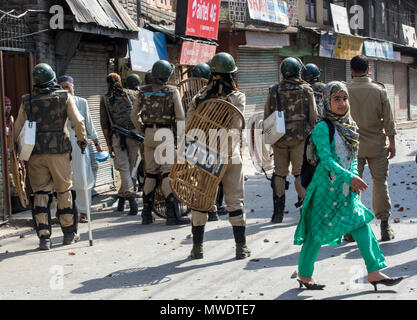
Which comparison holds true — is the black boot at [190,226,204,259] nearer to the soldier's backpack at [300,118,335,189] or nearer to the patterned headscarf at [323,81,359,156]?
the soldier's backpack at [300,118,335,189]

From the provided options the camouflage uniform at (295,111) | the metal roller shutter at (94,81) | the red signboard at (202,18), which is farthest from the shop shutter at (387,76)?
the camouflage uniform at (295,111)

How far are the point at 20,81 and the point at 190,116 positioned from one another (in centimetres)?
422

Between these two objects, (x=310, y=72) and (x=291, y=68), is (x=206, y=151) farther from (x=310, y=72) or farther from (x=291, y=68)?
(x=310, y=72)

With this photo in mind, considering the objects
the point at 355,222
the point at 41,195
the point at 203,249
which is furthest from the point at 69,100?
the point at 355,222

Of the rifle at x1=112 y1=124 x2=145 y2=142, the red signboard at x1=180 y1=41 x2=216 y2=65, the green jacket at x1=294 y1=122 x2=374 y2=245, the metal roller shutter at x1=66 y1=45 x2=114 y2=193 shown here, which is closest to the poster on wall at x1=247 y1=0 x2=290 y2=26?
the red signboard at x1=180 y1=41 x2=216 y2=65

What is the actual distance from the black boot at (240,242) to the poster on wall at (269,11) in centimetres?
1304

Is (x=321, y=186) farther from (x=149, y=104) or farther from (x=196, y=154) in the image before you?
(x=149, y=104)

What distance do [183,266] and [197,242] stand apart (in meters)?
0.33

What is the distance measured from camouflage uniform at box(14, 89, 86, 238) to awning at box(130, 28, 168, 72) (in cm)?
516

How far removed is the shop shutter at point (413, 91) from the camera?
119 feet

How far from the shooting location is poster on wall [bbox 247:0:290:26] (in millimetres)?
19180

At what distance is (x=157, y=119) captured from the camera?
28.1 ft

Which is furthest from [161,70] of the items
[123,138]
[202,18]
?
[202,18]

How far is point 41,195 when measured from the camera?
746cm
